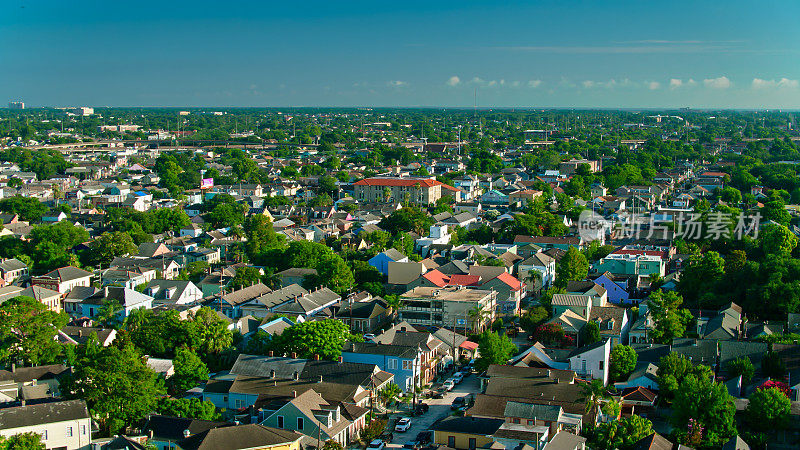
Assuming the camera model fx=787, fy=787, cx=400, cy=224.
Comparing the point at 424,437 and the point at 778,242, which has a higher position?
the point at 778,242

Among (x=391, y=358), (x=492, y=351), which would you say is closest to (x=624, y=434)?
(x=492, y=351)

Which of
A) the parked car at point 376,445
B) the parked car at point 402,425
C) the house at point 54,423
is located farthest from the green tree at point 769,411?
the house at point 54,423

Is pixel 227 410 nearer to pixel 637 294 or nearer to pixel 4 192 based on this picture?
pixel 637 294

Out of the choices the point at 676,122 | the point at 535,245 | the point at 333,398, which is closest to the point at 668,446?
the point at 333,398

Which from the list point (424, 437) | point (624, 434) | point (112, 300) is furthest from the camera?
point (112, 300)

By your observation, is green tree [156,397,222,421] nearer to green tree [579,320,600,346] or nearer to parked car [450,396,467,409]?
parked car [450,396,467,409]

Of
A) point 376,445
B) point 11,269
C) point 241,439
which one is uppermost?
point 241,439

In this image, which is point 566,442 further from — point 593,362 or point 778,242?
point 778,242

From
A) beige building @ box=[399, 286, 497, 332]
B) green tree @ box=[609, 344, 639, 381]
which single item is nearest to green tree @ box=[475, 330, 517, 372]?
green tree @ box=[609, 344, 639, 381]

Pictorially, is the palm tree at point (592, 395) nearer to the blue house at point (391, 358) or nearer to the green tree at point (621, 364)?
the green tree at point (621, 364)
